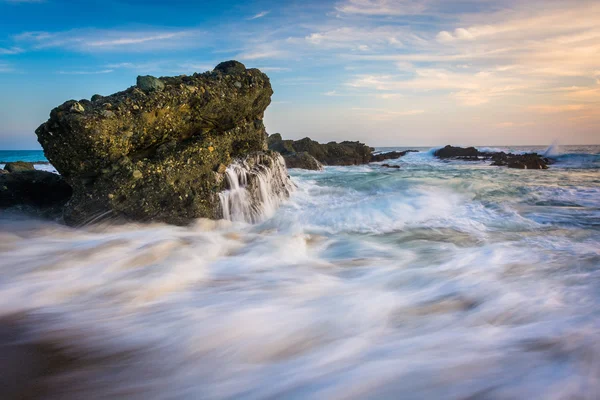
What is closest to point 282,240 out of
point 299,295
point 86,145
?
point 299,295

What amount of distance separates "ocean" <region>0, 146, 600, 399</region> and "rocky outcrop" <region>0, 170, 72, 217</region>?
1.22ft

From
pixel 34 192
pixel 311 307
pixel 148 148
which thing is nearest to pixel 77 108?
pixel 148 148

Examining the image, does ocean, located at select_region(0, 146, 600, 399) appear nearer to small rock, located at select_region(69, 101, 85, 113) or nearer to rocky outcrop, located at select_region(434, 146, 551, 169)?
small rock, located at select_region(69, 101, 85, 113)

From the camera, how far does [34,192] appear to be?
215 inches

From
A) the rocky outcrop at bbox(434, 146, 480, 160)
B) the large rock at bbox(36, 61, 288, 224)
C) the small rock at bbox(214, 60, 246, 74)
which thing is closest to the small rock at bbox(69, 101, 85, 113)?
the large rock at bbox(36, 61, 288, 224)

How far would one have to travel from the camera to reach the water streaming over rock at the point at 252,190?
5801mm

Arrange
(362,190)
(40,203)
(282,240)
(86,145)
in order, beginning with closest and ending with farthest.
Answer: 1. (86,145)
2. (282,240)
3. (40,203)
4. (362,190)

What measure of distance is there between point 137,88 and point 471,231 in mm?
5362

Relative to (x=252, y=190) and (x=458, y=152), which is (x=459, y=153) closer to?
(x=458, y=152)

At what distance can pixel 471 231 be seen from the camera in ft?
18.2

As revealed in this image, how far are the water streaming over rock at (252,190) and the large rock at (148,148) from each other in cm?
18

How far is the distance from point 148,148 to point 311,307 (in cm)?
358

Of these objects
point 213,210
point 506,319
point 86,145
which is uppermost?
point 86,145

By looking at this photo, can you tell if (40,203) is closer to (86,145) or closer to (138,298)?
(86,145)
